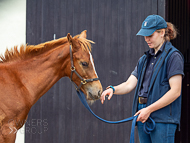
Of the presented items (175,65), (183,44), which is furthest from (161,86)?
(183,44)

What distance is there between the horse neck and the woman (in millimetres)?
789

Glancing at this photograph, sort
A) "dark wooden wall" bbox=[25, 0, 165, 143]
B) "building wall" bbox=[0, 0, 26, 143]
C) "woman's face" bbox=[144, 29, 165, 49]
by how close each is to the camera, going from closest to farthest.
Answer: "woman's face" bbox=[144, 29, 165, 49] < "dark wooden wall" bbox=[25, 0, 165, 143] < "building wall" bbox=[0, 0, 26, 143]

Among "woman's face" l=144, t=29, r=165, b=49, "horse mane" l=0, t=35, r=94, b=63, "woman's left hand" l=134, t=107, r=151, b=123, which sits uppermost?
"woman's face" l=144, t=29, r=165, b=49

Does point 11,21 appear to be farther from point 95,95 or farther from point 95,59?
point 95,95

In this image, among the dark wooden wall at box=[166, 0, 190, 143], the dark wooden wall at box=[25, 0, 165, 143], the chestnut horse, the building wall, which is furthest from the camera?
the dark wooden wall at box=[166, 0, 190, 143]

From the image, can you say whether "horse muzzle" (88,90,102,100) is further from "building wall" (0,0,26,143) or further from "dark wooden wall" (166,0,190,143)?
"dark wooden wall" (166,0,190,143)

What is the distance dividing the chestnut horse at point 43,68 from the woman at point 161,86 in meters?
0.49

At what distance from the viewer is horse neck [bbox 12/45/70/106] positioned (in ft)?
6.98

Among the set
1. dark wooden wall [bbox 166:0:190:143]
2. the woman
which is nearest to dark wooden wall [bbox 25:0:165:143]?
dark wooden wall [bbox 166:0:190:143]

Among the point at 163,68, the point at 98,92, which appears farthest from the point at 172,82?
the point at 98,92

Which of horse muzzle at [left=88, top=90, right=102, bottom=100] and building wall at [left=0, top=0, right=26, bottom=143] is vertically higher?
building wall at [left=0, top=0, right=26, bottom=143]

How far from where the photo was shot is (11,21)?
3977mm

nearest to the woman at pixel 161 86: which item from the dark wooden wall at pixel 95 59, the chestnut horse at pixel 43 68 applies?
the chestnut horse at pixel 43 68

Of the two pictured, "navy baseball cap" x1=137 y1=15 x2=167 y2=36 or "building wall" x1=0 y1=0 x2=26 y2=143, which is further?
"building wall" x1=0 y1=0 x2=26 y2=143
